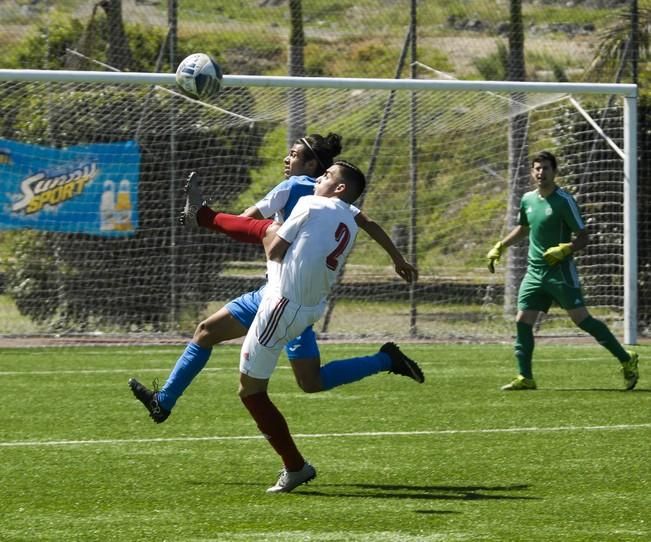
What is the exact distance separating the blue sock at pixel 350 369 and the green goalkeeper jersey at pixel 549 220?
431 cm

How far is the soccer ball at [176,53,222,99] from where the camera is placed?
1156 cm

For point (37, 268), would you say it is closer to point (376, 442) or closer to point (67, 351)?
point (67, 351)

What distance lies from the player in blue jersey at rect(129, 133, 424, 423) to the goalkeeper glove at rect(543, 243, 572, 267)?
12.5 ft

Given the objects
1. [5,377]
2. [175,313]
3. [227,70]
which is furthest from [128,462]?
[227,70]

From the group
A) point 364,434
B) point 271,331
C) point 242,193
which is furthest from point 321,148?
point 242,193

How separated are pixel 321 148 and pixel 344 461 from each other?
1863mm

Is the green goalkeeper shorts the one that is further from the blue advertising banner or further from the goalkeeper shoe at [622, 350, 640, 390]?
the blue advertising banner

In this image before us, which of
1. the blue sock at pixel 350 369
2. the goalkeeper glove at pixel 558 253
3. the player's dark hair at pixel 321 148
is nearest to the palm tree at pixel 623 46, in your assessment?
the goalkeeper glove at pixel 558 253

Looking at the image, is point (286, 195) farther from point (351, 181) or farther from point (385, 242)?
point (351, 181)

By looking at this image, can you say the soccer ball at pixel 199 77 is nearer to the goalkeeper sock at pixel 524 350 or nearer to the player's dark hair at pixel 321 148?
the player's dark hair at pixel 321 148

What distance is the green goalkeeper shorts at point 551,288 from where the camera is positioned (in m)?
12.5

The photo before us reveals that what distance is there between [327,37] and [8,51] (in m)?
5.54

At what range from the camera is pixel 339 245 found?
7.59 meters

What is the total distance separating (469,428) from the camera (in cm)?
1006
